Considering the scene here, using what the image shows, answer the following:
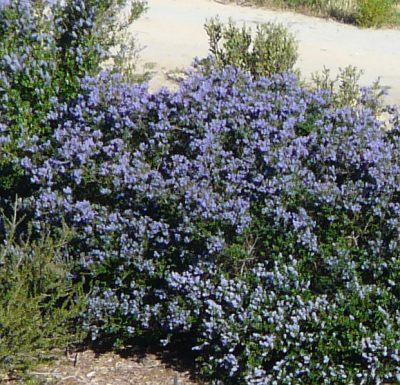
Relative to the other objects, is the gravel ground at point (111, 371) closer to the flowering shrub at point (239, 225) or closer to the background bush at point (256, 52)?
the flowering shrub at point (239, 225)

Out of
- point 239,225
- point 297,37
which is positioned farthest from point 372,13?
point 239,225

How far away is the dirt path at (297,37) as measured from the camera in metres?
8.94

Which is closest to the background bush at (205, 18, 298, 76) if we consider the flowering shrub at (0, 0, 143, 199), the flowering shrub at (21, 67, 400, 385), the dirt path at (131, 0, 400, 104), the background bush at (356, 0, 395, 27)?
the dirt path at (131, 0, 400, 104)

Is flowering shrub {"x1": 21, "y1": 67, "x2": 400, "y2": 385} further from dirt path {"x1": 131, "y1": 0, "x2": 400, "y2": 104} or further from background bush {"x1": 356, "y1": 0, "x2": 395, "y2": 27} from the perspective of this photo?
background bush {"x1": 356, "y1": 0, "x2": 395, "y2": 27}

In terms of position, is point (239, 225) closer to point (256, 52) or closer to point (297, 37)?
point (256, 52)

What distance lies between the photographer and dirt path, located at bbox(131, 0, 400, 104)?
8938 millimetres

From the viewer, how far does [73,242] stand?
464 centimetres

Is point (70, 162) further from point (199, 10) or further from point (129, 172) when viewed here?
point (199, 10)

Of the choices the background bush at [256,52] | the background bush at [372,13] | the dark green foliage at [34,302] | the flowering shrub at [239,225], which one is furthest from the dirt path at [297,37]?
the dark green foliage at [34,302]

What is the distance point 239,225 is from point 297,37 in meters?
6.48

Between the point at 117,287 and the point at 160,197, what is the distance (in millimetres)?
526

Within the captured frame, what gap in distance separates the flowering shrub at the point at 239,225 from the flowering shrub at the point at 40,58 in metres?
0.28

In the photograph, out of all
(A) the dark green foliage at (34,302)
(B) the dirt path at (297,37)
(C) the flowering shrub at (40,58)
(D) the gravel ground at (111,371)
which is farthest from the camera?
(B) the dirt path at (297,37)

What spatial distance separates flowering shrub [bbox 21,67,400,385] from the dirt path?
3.02 metres
